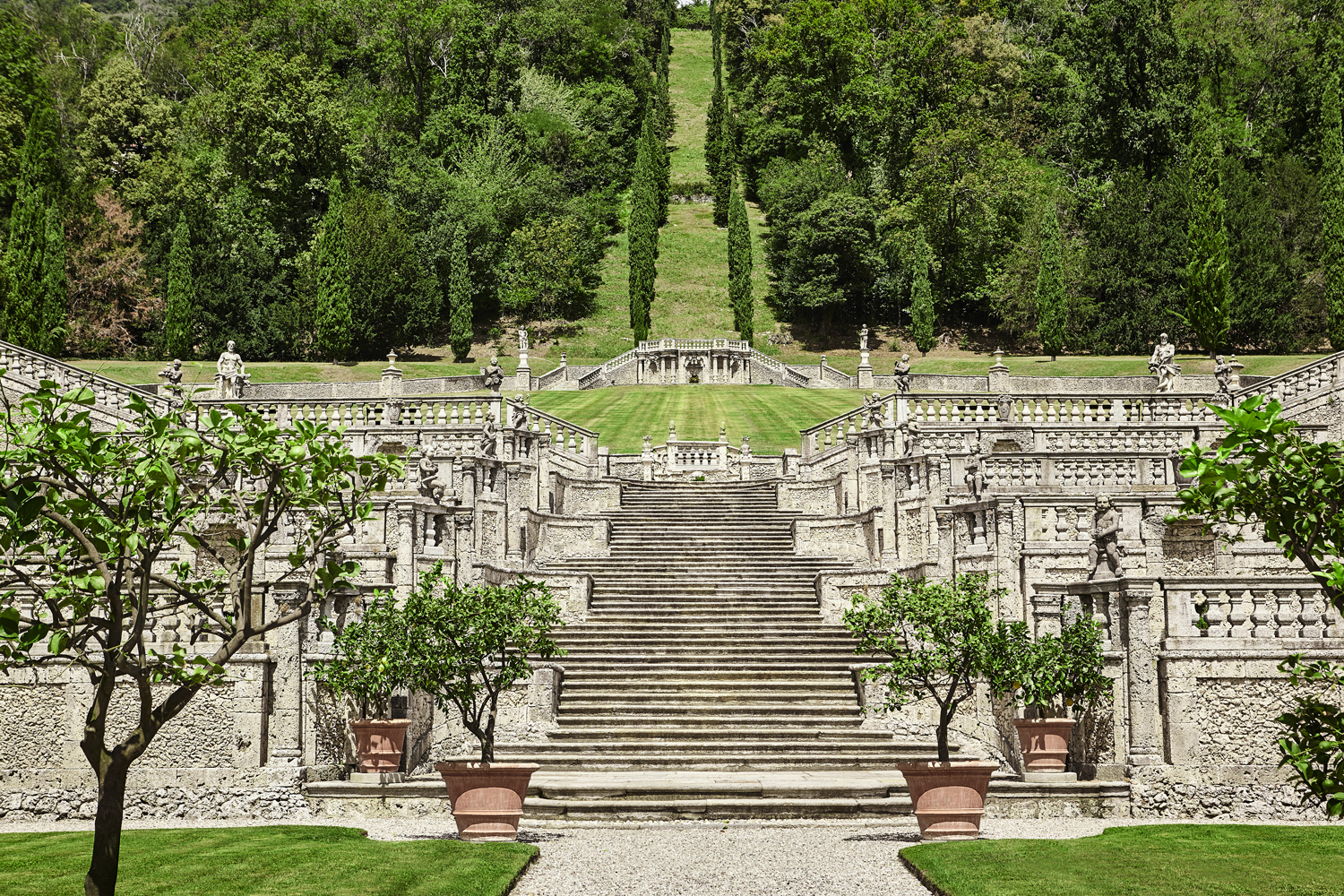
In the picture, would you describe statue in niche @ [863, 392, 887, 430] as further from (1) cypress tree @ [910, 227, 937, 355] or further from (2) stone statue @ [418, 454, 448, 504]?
(1) cypress tree @ [910, 227, 937, 355]

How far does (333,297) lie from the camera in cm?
6353

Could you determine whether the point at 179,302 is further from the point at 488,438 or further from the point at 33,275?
the point at 488,438

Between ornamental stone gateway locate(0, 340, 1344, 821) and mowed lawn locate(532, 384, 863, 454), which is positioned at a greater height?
mowed lawn locate(532, 384, 863, 454)

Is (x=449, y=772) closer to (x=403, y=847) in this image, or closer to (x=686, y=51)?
(x=403, y=847)

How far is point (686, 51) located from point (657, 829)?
533ft

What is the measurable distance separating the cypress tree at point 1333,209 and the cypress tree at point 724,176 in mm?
53940

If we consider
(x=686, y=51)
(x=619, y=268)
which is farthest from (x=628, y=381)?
(x=686, y=51)

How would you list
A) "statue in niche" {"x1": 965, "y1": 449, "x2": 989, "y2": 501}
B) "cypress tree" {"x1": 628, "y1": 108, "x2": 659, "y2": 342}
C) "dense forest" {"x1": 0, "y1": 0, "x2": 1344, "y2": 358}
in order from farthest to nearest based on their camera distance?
"cypress tree" {"x1": 628, "y1": 108, "x2": 659, "y2": 342}, "dense forest" {"x1": 0, "y1": 0, "x2": 1344, "y2": 358}, "statue in niche" {"x1": 965, "y1": 449, "x2": 989, "y2": 501}

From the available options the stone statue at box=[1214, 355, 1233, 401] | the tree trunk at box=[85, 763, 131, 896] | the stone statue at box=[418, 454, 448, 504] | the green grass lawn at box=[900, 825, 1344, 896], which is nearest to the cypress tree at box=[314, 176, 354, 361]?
the stone statue at box=[418, 454, 448, 504]

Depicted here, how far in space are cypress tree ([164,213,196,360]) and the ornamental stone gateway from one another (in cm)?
2414

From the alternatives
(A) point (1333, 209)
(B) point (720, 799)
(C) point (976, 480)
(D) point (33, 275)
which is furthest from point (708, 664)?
(A) point (1333, 209)

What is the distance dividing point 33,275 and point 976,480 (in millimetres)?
47498

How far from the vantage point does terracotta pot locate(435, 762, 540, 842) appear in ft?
57.7

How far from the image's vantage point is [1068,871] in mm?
14453
